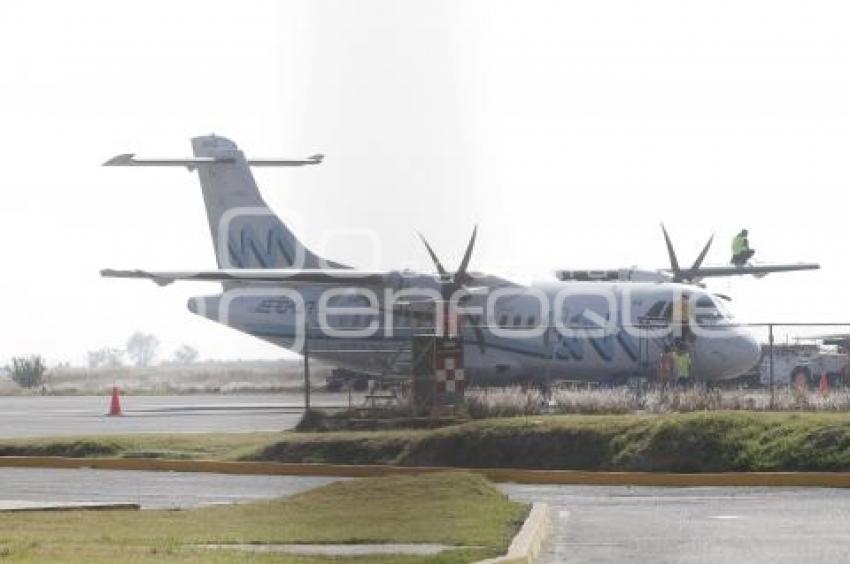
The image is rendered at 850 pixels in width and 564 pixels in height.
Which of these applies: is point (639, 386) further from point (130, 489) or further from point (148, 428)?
point (130, 489)

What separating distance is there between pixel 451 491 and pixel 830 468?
5782 mm

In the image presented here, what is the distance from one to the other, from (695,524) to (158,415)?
29290 mm

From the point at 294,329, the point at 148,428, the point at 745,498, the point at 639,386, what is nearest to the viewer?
the point at 745,498

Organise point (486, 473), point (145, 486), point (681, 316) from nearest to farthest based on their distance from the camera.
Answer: point (145, 486), point (486, 473), point (681, 316)

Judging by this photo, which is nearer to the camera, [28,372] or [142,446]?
[142,446]

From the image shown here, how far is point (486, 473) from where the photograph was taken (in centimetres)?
2438

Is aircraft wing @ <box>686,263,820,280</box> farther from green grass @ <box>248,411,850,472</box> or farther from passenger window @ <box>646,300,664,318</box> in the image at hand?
green grass @ <box>248,411,850,472</box>

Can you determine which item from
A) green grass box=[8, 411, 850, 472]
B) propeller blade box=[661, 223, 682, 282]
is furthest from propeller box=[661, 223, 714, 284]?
green grass box=[8, 411, 850, 472]

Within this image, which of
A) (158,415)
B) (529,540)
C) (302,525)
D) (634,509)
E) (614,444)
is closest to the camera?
(529,540)

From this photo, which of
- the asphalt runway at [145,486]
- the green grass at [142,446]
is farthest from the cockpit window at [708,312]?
the asphalt runway at [145,486]

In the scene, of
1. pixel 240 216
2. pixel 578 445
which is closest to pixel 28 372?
pixel 240 216

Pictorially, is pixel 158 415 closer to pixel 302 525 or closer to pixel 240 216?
pixel 240 216

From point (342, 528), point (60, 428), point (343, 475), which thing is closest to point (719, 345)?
point (60, 428)

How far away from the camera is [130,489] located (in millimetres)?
22891
